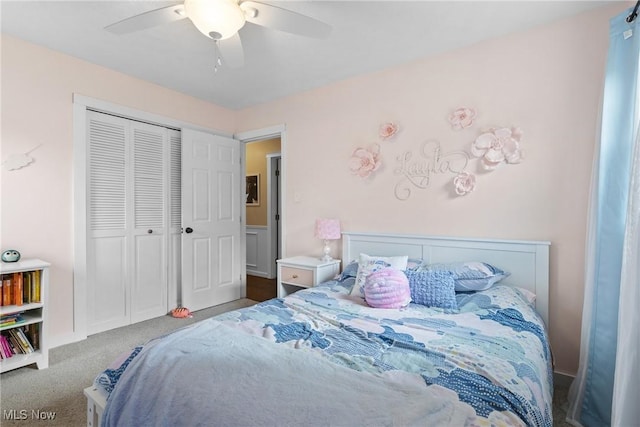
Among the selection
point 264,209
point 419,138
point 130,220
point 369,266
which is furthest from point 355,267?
point 264,209

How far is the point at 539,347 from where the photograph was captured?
1530mm

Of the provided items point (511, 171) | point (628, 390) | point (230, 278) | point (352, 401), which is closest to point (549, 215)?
point (511, 171)

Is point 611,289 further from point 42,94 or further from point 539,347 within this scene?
point 42,94

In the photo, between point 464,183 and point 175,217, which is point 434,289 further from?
point 175,217

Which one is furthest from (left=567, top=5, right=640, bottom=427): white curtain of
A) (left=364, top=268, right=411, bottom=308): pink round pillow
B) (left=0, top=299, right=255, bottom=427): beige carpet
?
(left=0, top=299, right=255, bottom=427): beige carpet

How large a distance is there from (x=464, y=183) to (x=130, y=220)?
3.09 meters

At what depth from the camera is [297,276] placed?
3078 mm

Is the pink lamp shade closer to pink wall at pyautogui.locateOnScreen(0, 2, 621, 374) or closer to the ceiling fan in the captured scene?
pink wall at pyautogui.locateOnScreen(0, 2, 621, 374)

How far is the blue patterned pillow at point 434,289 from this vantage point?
6.50 feet

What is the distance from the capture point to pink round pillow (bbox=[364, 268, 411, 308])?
1.97 meters

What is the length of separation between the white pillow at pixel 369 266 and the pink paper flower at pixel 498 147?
96 cm

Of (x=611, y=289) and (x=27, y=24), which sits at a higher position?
(x=27, y=24)

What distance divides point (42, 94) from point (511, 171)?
12.1ft

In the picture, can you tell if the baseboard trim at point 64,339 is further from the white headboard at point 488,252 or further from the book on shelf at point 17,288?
the white headboard at point 488,252
